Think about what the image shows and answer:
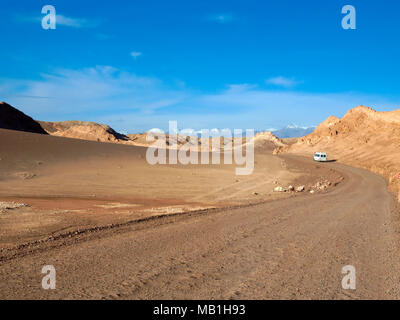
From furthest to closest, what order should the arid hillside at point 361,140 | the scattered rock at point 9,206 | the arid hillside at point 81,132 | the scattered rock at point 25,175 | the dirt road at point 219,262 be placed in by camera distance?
the arid hillside at point 81,132 → the arid hillside at point 361,140 → the scattered rock at point 25,175 → the scattered rock at point 9,206 → the dirt road at point 219,262

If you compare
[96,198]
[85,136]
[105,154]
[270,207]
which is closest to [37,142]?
[105,154]

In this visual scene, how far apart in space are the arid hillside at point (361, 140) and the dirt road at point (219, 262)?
3248 cm

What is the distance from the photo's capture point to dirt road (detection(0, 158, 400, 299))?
6.02 m

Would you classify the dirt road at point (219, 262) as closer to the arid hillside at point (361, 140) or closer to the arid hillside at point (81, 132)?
the arid hillside at point (361, 140)

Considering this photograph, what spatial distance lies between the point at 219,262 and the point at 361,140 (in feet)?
254

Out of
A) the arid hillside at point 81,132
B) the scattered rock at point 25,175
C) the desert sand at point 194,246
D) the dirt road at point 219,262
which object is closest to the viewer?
the dirt road at point 219,262

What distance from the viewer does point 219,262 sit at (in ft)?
25.0

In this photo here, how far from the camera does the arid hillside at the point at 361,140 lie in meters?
55.2

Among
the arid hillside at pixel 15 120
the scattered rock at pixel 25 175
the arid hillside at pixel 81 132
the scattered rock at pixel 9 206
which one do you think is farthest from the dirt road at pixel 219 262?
the arid hillside at pixel 81 132

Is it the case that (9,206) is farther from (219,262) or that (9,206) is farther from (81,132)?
(81,132)

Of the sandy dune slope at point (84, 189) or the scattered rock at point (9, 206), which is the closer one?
the sandy dune slope at point (84, 189)

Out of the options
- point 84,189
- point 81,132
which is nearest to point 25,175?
point 84,189

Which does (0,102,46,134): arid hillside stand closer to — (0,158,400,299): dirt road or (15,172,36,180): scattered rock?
(15,172,36,180): scattered rock
